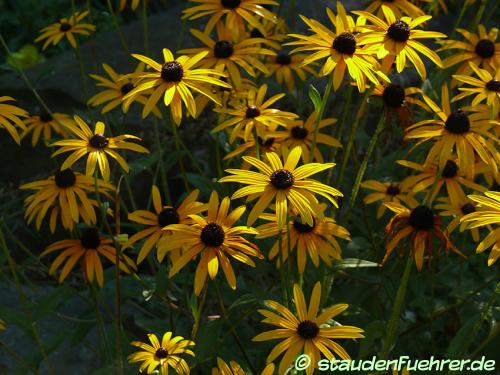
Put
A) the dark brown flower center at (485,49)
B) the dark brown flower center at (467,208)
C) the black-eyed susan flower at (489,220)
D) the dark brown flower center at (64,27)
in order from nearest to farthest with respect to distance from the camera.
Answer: the black-eyed susan flower at (489,220), the dark brown flower center at (467,208), the dark brown flower center at (485,49), the dark brown flower center at (64,27)

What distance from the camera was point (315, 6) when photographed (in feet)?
13.4

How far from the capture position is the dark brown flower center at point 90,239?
80.7 inches

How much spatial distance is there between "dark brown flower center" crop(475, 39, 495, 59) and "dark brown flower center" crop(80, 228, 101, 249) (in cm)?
134

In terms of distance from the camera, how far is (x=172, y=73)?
191 cm

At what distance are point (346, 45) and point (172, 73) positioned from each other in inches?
17.6

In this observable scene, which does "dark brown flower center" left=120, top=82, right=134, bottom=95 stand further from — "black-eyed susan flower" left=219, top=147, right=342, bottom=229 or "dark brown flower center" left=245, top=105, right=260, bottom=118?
"black-eyed susan flower" left=219, top=147, right=342, bottom=229

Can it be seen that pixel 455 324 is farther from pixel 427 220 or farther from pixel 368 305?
pixel 427 220

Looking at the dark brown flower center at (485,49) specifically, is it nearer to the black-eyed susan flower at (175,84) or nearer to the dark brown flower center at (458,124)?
the dark brown flower center at (458,124)

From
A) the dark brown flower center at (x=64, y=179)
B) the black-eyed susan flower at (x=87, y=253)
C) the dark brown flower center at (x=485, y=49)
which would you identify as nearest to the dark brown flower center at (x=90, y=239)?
the black-eyed susan flower at (x=87, y=253)

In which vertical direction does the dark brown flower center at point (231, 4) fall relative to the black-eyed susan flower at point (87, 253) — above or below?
above

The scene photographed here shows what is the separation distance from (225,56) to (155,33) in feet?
6.74

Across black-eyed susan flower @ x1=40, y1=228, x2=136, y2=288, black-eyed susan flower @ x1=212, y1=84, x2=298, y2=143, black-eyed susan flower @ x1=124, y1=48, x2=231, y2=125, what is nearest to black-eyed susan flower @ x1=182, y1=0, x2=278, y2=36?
black-eyed susan flower @ x1=212, y1=84, x2=298, y2=143

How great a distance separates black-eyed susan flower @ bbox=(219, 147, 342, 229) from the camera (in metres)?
1.65

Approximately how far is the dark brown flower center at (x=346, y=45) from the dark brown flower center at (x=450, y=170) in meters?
0.51
